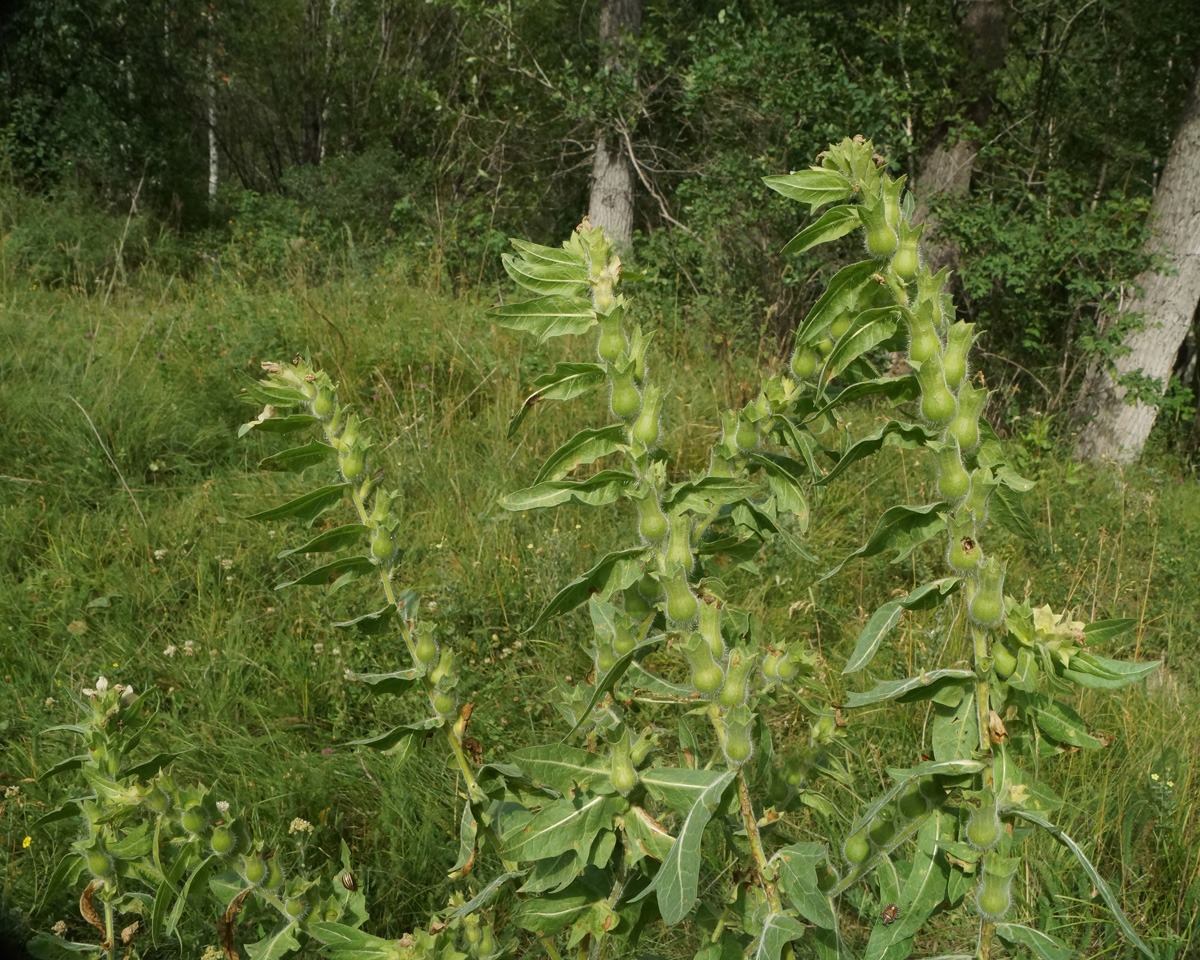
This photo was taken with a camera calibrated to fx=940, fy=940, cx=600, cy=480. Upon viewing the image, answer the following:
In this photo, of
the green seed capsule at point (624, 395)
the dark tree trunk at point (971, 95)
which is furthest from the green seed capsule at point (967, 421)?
the dark tree trunk at point (971, 95)

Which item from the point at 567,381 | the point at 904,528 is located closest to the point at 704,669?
the point at 904,528

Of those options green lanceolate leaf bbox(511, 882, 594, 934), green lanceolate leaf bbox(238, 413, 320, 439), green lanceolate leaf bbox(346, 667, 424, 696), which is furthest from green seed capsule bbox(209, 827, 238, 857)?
green lanceolate leaf bbox(238, 413, 320, 439)

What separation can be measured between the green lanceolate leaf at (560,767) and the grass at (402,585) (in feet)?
3.91

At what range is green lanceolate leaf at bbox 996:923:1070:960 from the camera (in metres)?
0.90

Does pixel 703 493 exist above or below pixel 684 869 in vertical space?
above

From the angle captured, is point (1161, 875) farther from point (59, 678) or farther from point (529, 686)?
point (59, 678)

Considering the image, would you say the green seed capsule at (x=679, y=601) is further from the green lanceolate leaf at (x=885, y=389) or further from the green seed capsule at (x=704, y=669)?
the green lanceolate leaf at (x=885, y=389)

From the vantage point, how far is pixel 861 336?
979 millimetres

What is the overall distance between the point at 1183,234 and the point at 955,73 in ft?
7.20

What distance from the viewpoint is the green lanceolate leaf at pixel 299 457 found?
111 cm

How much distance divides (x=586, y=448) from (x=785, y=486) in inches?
9.8

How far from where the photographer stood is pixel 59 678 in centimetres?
297

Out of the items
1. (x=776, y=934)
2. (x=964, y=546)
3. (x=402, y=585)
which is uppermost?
(x=964, y=546)

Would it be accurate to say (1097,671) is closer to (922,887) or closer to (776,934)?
(922,887)
